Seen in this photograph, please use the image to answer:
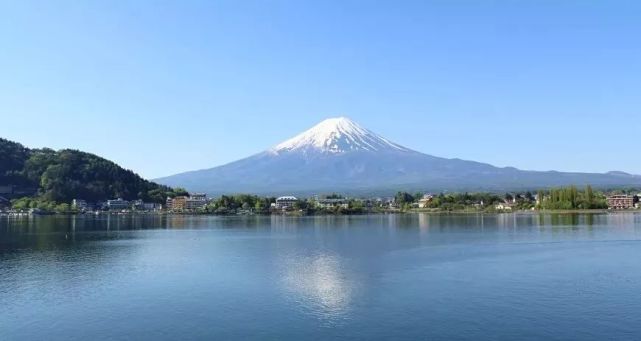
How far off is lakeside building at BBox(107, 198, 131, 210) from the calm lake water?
4216 centimetres

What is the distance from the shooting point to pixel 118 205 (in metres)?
61.2

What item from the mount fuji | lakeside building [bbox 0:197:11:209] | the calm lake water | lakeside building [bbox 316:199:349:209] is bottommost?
the calm lake water

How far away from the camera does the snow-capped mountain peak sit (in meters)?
185

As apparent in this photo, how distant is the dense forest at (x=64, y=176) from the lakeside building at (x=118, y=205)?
2.50m

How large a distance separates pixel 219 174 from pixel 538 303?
575ft

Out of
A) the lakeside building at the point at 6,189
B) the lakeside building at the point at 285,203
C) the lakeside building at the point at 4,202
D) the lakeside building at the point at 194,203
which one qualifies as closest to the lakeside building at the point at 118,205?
the lakeside building at the point at 194,203

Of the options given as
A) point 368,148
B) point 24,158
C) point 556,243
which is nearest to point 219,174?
point 368,148

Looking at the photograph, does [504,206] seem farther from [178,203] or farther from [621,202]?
[178,203]

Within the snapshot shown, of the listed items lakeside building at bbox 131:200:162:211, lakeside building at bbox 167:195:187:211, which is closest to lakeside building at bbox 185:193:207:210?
lakeside building at bbox 167:195:187:211

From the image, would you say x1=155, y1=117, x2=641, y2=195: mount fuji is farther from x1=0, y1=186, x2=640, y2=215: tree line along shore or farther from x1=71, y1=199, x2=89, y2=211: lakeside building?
x1=71, y1=199, x2=89, y2=211: lakeside building

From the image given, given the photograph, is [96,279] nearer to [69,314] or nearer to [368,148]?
[69,314]

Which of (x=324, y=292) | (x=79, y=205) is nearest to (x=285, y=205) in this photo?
(x=79, y=205)

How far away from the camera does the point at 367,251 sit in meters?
18.9

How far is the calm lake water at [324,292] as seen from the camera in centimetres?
859
